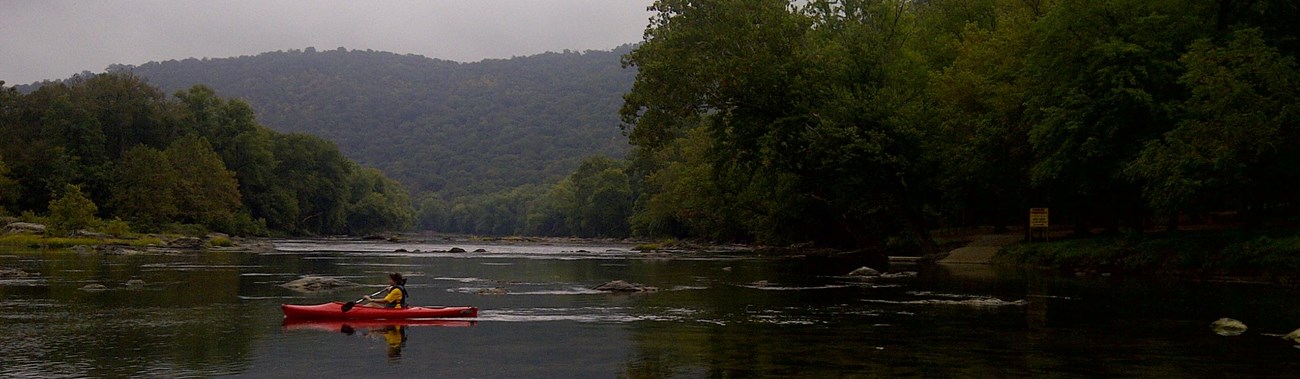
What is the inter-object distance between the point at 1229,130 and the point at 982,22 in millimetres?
38679

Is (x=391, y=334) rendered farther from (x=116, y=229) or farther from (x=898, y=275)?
(x=116, y=229)

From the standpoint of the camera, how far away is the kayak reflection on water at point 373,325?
76.1 feet

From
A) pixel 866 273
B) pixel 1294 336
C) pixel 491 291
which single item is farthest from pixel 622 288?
pixel 1294 336

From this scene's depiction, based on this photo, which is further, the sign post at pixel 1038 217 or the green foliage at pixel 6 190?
the green foliage at pixel 6 190

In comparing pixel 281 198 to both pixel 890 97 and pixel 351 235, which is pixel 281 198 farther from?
pixel 890 97

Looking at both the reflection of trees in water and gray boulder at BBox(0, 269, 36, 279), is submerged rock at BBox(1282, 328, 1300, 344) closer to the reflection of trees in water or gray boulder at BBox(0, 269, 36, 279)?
the reflection of trees in water

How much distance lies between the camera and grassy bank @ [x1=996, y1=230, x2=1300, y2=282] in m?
39.2

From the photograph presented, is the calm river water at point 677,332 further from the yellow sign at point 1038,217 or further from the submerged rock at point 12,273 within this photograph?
the yellow sign at point 1038,217

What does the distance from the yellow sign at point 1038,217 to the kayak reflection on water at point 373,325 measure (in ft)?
126

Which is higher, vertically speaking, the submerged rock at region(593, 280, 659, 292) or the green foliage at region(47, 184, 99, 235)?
the green foliage at region(47, 184, 99, 235)

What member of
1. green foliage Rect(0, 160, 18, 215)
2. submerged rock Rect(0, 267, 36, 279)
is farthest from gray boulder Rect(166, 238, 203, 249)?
submerged rock Rect(0, 267, 36, 279)

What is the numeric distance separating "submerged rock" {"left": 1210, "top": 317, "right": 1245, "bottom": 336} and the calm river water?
26 centimetres

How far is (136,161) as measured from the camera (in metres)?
109

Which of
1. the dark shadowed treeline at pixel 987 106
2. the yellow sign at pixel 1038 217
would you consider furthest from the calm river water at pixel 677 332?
the yellow sign at pixel 1038 217
